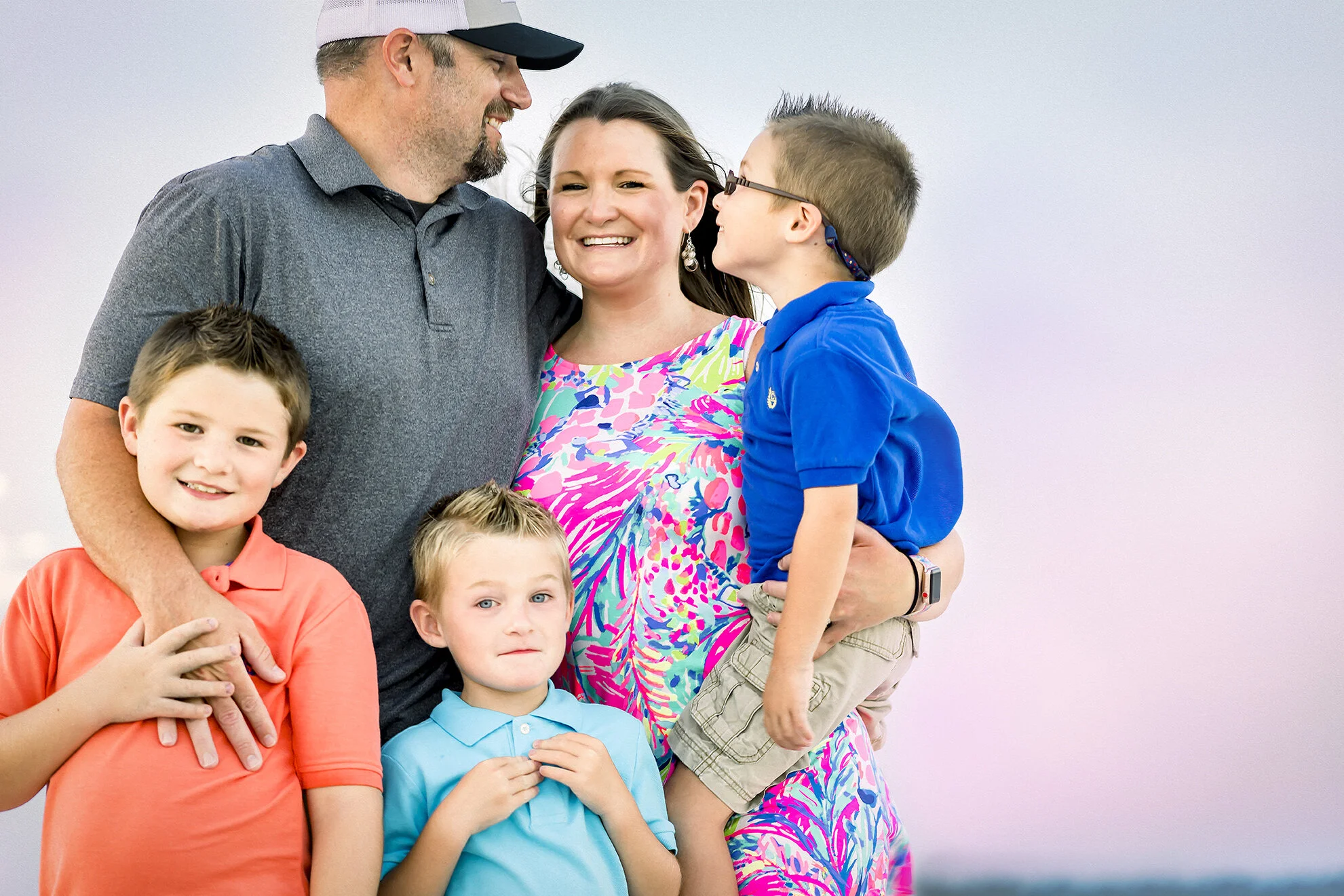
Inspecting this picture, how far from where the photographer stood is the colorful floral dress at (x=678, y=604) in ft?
6.28

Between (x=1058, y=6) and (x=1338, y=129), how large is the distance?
939 millimetres

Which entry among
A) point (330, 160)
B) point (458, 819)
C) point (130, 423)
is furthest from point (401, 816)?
point (330, 160)

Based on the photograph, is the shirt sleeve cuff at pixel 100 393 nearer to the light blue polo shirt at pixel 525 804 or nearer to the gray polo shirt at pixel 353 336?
the gray polo shirt at pixel 353 336

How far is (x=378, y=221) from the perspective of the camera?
6.59 ft

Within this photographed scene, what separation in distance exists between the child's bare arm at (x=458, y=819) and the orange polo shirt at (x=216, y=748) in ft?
0.35

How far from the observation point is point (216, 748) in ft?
4.94

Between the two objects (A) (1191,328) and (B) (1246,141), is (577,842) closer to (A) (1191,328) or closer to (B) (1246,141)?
(A) (1191,328)

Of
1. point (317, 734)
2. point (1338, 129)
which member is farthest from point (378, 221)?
point (1338, 129)

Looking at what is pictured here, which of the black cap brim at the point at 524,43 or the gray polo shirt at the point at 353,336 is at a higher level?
the black cap brim at the point at 524,43

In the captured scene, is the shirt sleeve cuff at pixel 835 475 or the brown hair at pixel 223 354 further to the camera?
the shirt sleeve cuff at pixel 835 475

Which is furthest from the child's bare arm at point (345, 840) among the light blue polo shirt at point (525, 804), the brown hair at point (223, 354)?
the brown hair at point (223, 354)

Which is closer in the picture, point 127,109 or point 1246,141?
point 127,109

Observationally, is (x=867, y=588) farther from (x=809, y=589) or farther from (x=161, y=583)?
(x=161, y=583)

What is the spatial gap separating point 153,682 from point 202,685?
0.06 metres
